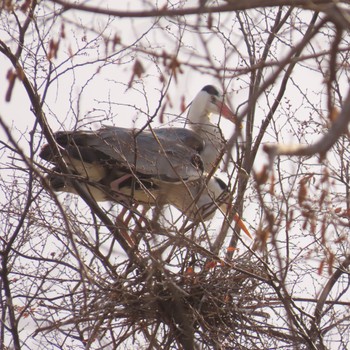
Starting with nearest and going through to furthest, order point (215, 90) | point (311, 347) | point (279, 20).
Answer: point (311, 347), point (279, 20), point (215, 90)

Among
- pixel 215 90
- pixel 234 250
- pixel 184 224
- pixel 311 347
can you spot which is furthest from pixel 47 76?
pixel 215 90

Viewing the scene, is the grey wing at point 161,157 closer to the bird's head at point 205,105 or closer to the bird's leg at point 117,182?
the bird's leg at point 117,182

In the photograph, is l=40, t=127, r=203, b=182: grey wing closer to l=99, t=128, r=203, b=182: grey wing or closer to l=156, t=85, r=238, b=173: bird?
l=99, t=128, r=203, b=182: grey wing

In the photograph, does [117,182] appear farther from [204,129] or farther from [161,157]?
[204,129]

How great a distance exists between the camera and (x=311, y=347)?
4.75 metres

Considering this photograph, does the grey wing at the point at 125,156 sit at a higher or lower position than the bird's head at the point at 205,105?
lower

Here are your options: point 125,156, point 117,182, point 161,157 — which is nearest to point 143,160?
point 161,157

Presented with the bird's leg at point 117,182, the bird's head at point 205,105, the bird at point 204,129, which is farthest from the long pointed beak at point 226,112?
the bird's head at point 205,105

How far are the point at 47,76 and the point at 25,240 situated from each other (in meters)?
1.21

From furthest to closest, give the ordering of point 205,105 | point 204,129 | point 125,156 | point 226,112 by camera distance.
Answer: point 205,105 → point 226,112 → point 204,129 → point 125,156

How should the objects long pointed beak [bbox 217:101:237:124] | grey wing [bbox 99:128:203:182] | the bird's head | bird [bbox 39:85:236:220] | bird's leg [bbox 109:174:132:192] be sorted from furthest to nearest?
the bird's head < bird's leg [bbox 109:174:132:192] < grey wing [bbox 99:128:203:182] < bird [bbox 39:85:236:220] < long pointed beak [bbox 217:101:237:124]

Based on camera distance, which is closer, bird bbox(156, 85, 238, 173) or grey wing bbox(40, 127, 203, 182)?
grey wing bbox(40, 127, 203, 182)

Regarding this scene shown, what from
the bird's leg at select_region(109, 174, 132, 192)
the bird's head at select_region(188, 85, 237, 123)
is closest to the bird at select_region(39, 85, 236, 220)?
the bird's leg at select_region(109, 174, 132, 192)

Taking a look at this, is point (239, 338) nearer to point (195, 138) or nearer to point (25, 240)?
point (25, 240)
